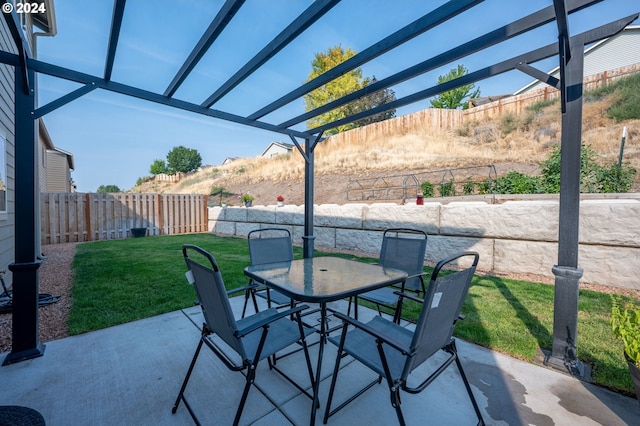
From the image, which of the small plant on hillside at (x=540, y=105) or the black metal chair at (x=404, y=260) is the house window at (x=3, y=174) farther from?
the small plant on hillside at (x=540, y=105)

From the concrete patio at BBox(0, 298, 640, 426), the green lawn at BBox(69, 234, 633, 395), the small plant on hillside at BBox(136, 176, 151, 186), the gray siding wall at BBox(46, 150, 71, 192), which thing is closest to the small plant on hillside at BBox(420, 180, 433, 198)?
the green lawn at BBox(69, 234, 633, 395)

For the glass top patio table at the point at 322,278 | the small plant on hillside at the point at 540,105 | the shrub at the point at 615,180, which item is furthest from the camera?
the small plant on hillside at the point at 540,105

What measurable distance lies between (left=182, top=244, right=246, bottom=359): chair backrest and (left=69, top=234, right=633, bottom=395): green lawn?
1963mm

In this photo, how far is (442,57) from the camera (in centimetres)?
235

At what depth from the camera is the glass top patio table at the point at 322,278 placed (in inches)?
65.9

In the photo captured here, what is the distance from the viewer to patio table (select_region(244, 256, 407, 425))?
161 cm

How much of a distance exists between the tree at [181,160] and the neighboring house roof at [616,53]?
46.7m

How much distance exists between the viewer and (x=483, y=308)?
306 centimetres

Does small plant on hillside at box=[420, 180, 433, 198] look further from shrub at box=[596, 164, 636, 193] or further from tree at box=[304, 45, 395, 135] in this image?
tree at box=[304, 45, 395, 135]

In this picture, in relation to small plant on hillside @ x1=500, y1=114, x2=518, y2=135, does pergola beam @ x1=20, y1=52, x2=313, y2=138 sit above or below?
below

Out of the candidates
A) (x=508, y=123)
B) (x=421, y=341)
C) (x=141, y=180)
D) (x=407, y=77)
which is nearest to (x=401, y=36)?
(x=407, y=77)

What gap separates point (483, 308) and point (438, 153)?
535 inches

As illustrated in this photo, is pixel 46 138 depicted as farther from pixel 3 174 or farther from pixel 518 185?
pixel 518 185

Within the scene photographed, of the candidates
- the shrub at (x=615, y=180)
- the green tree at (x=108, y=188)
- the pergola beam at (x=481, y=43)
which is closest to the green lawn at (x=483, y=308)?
the pergola beam at (x=481, y=43)
